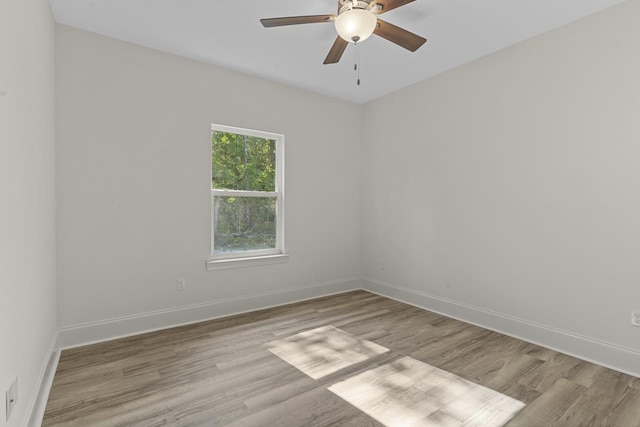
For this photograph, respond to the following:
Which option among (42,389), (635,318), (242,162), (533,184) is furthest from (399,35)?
(42,389)

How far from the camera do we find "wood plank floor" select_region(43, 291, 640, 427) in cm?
182

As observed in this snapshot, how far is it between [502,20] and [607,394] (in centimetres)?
281

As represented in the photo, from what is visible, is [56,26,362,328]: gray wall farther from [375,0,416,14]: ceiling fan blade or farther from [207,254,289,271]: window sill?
[375,0,416,14]: ceiling fan blade

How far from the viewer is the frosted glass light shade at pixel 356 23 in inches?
74.7

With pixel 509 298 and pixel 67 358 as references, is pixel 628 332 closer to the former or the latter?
pixel 509 298

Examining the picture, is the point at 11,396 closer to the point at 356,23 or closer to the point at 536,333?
the point at 356,23

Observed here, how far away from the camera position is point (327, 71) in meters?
3.53

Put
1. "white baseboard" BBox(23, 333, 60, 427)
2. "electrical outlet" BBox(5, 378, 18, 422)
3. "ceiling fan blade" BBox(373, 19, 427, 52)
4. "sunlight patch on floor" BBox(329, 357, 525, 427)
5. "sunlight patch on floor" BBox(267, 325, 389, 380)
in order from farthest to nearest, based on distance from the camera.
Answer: "sunlight patch on floor" BBox(267, 325, 389, 380), "ceiling fan blade" BBox(373, 19, 427, 52), "sunlight patch on floor" BBox(329, 357, 525, 427), "white baseboard" BBox(23, 333, 60, 427), "electrical outlet" BBox(5, 378, 18, 422)

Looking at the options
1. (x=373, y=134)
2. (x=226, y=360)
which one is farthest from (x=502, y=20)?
(x=226, y=360)

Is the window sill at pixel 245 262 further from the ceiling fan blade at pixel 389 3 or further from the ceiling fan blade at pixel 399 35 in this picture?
the ceiling fan blade at pixel 389 3

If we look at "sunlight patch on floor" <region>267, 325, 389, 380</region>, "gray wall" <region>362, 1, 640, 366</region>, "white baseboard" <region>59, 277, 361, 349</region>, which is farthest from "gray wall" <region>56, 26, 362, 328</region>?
"gray wall" <region>362, 1, 640, 366</region>

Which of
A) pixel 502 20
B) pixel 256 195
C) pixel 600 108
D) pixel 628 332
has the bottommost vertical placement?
pixel 628 332

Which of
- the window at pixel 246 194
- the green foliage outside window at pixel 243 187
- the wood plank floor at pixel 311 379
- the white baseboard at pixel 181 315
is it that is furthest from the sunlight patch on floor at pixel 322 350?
the green foliage outside window at pixel 243 187

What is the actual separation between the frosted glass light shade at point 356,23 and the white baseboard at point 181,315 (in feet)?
9.33
